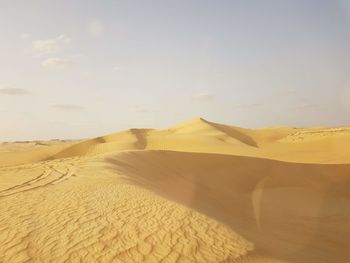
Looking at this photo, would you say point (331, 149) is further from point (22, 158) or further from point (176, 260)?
point (22, 158)

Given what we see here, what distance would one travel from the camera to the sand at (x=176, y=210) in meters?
5.72

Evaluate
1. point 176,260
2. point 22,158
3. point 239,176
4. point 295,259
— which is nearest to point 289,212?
point 239,176

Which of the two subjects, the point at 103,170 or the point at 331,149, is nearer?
the point at 103,170

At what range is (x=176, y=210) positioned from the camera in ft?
25.8

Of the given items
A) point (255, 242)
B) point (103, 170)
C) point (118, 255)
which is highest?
point (103, 170)

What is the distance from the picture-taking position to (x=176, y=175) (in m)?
15.0

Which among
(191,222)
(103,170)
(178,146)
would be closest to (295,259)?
(191,222)

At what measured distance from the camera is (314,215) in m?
12.3

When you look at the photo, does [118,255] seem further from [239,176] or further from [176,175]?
[239,176]

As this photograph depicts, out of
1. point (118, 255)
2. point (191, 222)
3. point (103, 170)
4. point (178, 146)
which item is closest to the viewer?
point (118, 255)

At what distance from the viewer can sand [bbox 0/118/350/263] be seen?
18.8 ft

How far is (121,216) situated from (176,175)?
8.03 metres

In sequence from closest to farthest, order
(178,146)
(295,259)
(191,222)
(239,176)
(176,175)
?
(295,259), (191,222), (176,175), (239,176), (178,146)

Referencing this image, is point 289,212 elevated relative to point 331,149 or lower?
lower
